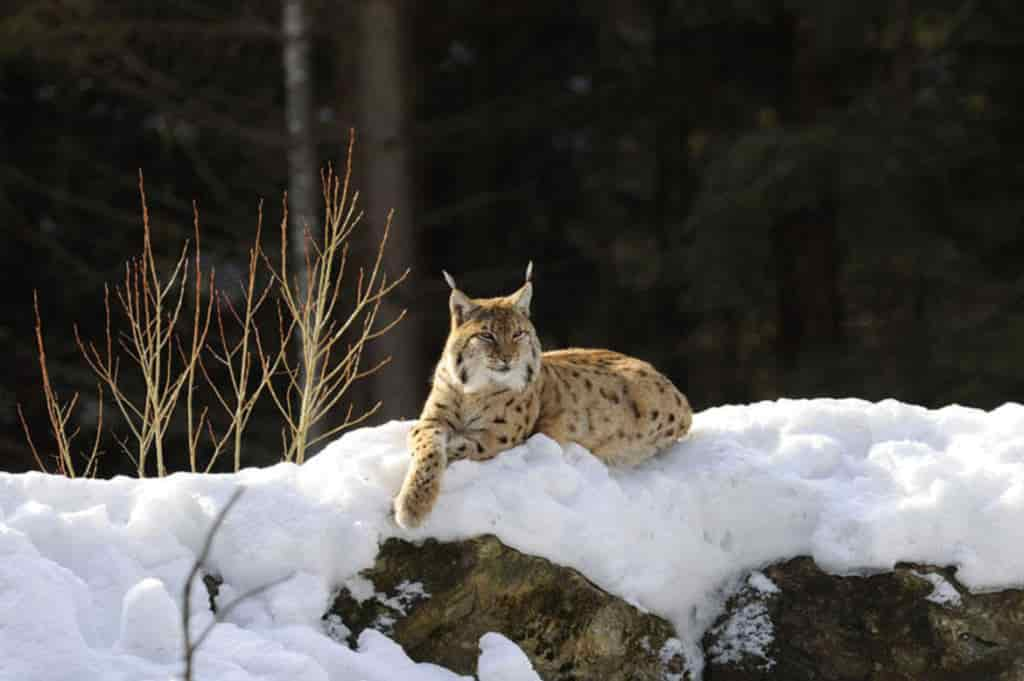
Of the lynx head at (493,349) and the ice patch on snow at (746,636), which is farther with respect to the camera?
the lynx head at (493,349)

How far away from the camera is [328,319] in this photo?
10180mm

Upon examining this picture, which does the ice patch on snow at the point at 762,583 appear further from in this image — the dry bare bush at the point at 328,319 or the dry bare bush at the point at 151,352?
the dry bare bush at the point at 151,352

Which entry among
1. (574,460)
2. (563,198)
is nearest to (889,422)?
(574,460)

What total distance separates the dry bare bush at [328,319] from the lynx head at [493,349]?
38 centimetres

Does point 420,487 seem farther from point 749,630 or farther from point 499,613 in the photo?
point 749,630

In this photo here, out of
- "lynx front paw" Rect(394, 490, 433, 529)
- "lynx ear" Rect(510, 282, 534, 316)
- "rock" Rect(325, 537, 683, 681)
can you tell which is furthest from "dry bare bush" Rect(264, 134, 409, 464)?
"rock" Rect(325, 537, 683, 681)

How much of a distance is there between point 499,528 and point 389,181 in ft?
22.6

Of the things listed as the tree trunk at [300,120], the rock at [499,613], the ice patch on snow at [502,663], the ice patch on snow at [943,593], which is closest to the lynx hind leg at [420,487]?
the rock at [499,613]

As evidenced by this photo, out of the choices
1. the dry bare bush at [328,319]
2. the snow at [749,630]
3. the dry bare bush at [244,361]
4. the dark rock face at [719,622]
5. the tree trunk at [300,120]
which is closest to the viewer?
the dark rock face at [719,622]

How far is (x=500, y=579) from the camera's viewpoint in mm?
4762

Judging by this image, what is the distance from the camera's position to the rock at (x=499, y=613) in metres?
4.63

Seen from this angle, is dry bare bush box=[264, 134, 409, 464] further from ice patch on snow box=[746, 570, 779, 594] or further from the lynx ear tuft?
ice patch on snow box=[746, 570, 779, 594]

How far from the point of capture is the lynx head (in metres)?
5.29

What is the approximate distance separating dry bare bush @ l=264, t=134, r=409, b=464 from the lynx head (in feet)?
1.26
